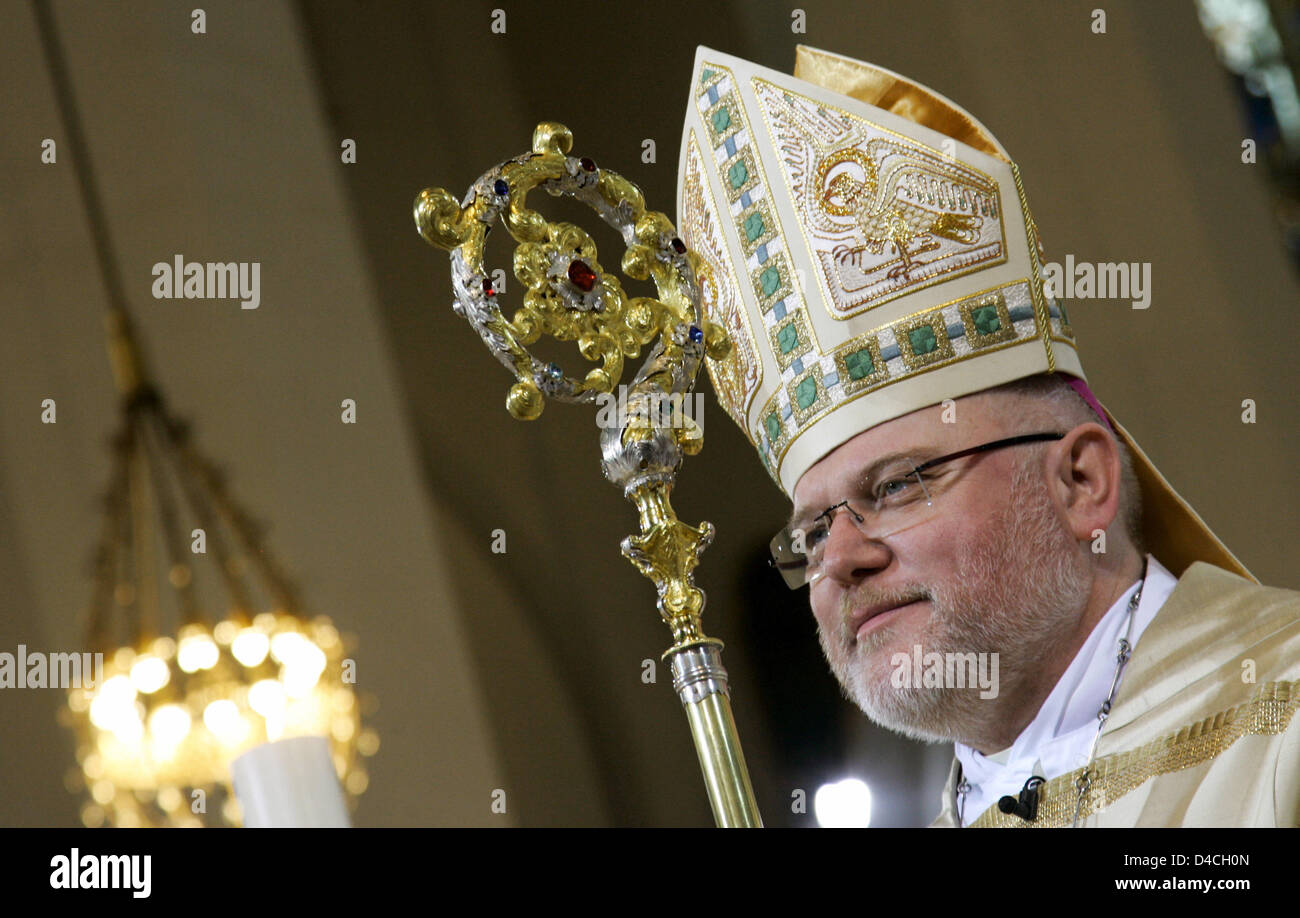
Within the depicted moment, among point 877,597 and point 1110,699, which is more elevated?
point 877,597

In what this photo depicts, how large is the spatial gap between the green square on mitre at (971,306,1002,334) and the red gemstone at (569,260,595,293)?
1085mm

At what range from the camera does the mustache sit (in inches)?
108

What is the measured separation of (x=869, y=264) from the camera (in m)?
2.92

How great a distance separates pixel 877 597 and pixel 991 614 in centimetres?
20

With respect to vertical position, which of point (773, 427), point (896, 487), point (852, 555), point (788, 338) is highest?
point (788, 338)
